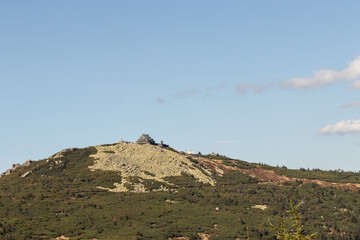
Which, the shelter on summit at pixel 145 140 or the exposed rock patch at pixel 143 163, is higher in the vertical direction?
the shelter on summit at pixel 145 140

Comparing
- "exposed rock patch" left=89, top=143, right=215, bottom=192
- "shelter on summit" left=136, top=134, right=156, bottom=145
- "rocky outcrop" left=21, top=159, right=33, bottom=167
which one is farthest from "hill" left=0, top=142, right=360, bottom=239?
"shelter on summit" left=136, top=134, right=156, bottom=145

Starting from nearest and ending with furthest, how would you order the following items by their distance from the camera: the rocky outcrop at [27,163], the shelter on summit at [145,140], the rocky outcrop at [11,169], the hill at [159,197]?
the hill at [159,197] < the rocky outcrop at [11,169] < the rocky outcrop at [27,163] < the shelter on summit at [145,140]

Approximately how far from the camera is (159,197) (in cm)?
10456

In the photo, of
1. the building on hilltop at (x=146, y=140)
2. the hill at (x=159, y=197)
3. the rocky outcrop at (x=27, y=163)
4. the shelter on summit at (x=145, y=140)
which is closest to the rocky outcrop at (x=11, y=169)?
the hill at (x=159, y=197)

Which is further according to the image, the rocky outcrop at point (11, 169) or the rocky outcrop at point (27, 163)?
the rocky outcrop at point (27, 163)

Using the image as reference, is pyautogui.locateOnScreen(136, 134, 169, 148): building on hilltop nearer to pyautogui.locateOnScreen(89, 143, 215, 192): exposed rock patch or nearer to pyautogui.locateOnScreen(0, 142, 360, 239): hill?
pyautogui.locateOnScreen(89, 143, 215, 192): exposed rock patch

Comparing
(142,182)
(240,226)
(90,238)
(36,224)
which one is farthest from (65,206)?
(240,226)

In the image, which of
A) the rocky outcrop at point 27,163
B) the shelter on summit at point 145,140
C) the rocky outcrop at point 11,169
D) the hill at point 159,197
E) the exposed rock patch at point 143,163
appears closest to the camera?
the hill at point 159,197

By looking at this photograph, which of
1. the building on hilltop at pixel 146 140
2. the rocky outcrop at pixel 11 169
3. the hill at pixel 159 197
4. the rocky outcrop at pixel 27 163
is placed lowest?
the hill at pixel 159 197

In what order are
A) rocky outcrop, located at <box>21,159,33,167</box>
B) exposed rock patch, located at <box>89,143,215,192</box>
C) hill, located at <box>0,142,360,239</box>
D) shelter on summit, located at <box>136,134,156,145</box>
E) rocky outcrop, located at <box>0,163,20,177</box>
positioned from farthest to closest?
shelter on summit, located at <box>136,134,156,145</box>
rocky outcrop, located at <box>21,159,33,167</box>
rocky outcrop, located at <box>0,163,20,177</box>
exposed rock patch, located at <box>89,143,215,192</box>
hill, located at <box>0,142,360,239</box>

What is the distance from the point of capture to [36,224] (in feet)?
269

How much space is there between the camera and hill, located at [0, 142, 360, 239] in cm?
8356

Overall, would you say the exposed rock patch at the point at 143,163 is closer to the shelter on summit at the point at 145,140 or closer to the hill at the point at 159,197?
the hill at the point at 159,197

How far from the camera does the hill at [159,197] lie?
83.6 metres
